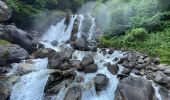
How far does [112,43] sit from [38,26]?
11.4 meters

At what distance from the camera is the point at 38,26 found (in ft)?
103

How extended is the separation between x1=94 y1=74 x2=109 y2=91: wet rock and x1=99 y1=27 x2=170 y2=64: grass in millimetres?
5161

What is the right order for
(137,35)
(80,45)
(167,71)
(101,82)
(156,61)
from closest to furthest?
(101,82), (167,71), (156,61), (137,35), (80,45)

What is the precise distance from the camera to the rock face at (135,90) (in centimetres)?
1365

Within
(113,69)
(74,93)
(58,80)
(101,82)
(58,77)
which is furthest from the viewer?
(113,69)

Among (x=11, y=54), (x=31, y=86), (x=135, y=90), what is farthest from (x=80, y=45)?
(x=135, y=90)

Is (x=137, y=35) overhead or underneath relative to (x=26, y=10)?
underneath

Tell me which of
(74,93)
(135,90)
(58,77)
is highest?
(58,77)

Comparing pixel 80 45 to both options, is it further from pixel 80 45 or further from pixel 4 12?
pixel 4 12

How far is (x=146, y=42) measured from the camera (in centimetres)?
2169

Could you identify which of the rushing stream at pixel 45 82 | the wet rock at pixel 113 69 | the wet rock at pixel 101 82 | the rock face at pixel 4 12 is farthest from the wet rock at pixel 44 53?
the wet rock at pixel 101 82

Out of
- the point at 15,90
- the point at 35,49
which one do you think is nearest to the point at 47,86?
the point at 15,90

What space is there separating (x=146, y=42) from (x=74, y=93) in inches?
386

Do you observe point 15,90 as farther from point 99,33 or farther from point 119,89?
point 99,33
